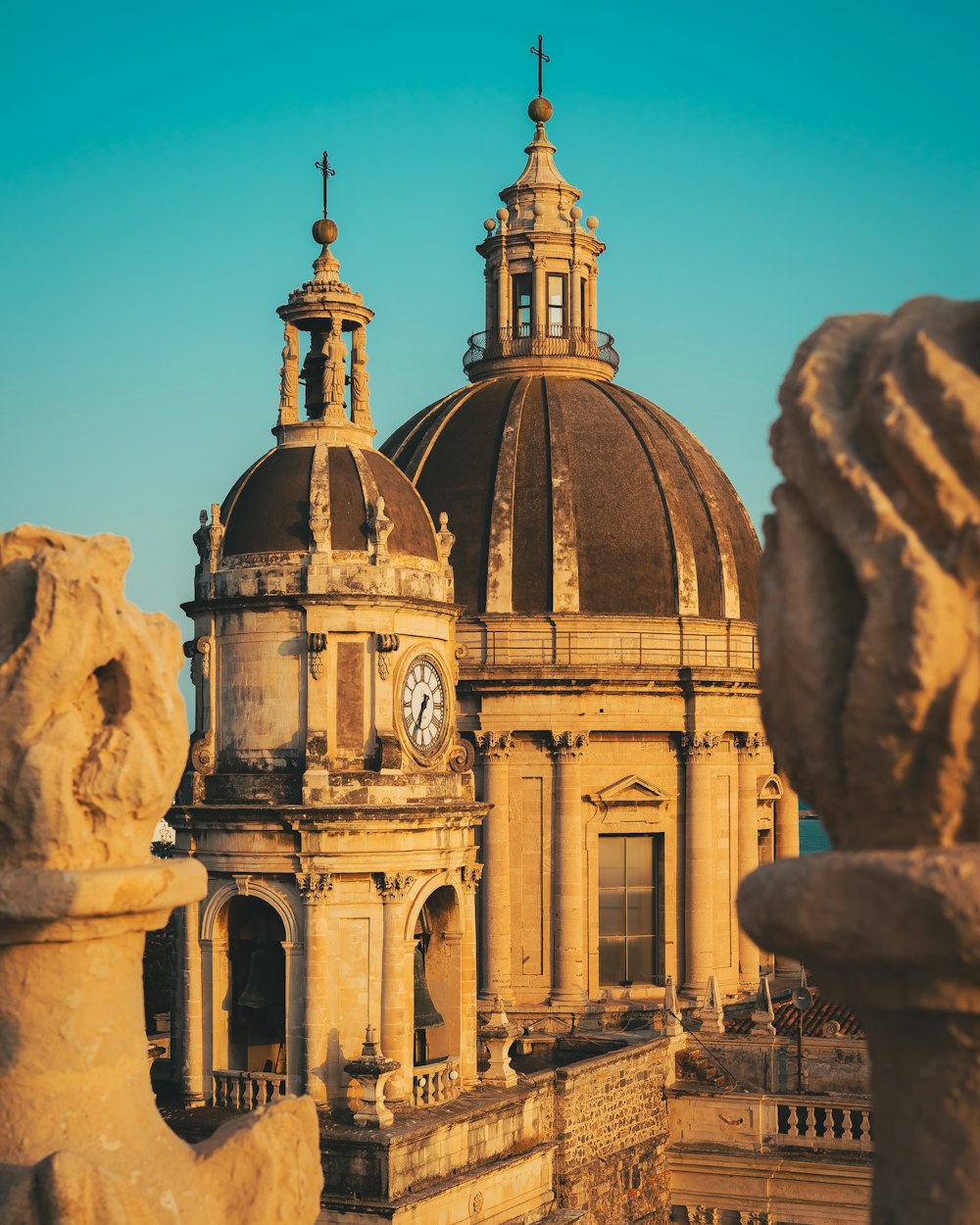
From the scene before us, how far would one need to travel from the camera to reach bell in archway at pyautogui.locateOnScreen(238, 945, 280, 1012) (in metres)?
29.0

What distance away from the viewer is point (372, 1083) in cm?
2745

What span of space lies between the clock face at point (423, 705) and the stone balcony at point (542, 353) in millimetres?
19300

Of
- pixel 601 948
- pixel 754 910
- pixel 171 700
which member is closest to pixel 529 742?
pixel 601 948

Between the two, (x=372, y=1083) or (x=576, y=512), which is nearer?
(x=372, y=1083)

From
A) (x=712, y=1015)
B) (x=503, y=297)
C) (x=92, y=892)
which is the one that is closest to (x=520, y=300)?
(x=503, y=297)

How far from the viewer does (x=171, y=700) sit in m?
8.05

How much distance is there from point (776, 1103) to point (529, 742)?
11.0 metres

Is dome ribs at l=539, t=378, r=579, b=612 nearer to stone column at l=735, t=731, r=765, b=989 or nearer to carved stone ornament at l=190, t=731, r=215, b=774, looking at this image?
stone column at l=735, t=731, r=765, b=989

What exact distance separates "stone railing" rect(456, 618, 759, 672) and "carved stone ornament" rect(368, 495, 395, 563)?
14.1 meters

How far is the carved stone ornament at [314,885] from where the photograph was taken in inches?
1117

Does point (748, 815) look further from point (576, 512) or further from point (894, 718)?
point (894, 718)

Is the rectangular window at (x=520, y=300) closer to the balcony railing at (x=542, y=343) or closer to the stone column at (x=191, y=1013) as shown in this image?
the balcony railing at (x=542, y=343)

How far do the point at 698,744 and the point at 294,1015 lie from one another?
17.9 m

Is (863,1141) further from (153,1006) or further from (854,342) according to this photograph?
(854,342)
